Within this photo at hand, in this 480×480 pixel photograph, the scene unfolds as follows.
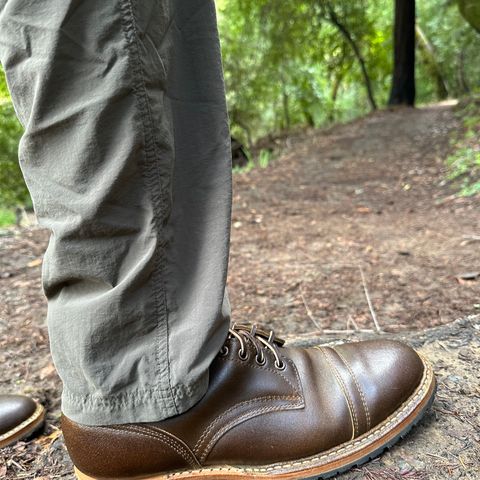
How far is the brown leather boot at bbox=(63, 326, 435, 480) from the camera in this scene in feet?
2.55

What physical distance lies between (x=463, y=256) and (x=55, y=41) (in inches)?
80.9

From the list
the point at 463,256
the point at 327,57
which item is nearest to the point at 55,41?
the point at 463,256

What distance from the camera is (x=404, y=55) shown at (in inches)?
298

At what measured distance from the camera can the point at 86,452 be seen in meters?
0.78

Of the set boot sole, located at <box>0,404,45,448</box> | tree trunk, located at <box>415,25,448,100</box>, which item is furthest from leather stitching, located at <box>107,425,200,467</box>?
tree trunk, located at <box>415,25,448,100</box>

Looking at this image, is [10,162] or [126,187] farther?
[10,162]

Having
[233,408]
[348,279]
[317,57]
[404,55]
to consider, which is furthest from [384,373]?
[317,57]

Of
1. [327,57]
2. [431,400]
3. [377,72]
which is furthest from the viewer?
[377,72]

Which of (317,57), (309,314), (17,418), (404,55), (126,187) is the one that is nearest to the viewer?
(126,187)

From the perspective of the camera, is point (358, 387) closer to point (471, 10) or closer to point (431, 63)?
Answer: point (471, 10)

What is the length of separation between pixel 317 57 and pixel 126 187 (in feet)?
35.5

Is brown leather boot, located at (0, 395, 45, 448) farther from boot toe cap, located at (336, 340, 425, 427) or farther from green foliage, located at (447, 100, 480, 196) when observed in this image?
green foliage, located at (447, 100, 480, 196)

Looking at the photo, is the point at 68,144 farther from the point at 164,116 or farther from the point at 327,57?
the point at 327,57

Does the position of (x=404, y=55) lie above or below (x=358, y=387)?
above
